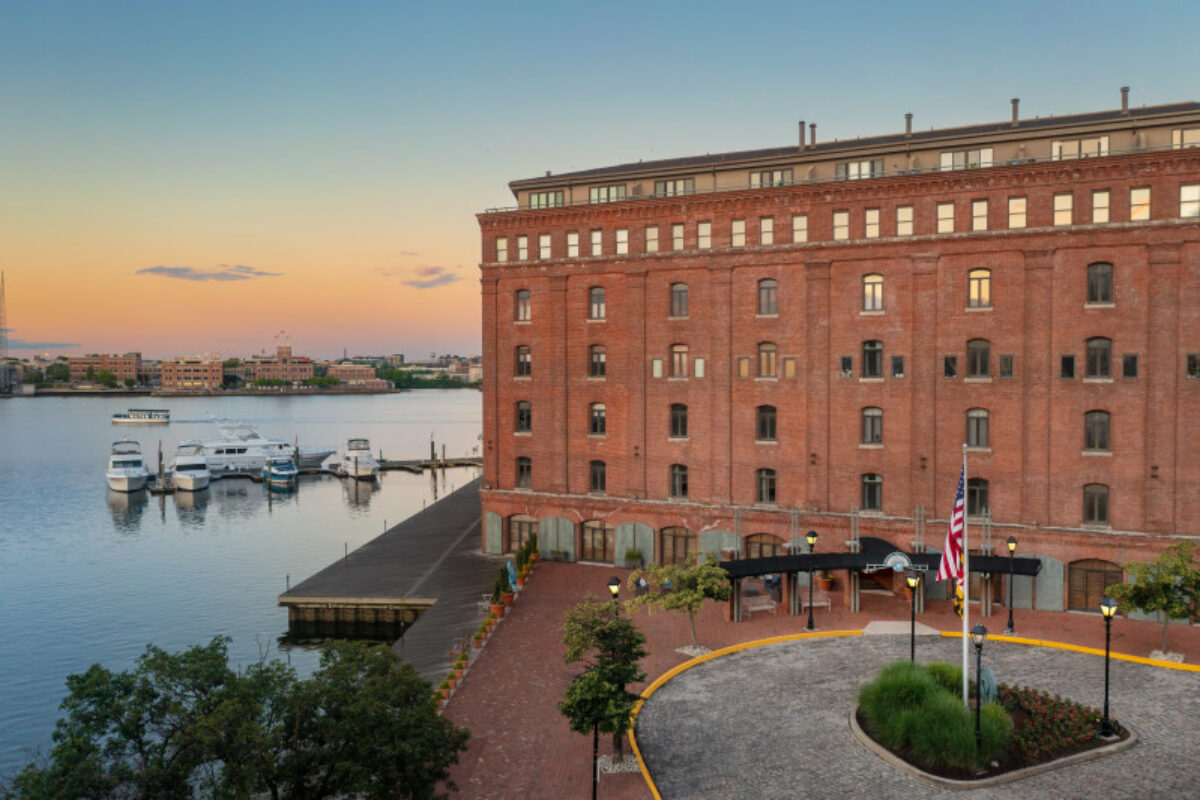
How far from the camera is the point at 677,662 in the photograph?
3073 cm

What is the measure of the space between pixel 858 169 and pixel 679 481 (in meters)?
19.2

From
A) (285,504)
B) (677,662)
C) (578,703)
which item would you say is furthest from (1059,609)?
(285,504)

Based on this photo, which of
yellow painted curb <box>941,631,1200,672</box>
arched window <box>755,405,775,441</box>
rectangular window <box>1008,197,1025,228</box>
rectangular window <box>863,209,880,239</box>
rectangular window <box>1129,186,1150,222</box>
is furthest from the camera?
arched window <box>755,405,775,441</box>

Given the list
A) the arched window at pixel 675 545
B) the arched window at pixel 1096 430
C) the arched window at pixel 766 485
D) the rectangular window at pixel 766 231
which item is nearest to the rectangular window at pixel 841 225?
the rectangular window at pixel 766 231

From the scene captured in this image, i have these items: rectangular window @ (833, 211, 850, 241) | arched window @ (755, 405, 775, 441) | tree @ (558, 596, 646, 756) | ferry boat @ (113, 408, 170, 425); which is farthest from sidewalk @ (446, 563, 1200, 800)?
ferry boat @ (113, 408, 170, 425)

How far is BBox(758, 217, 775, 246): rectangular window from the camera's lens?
143ft

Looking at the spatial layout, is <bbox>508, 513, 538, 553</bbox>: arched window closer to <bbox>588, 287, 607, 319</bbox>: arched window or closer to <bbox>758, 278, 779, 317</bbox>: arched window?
<bbox>588, 287, 607, 319</bbox>: arched window

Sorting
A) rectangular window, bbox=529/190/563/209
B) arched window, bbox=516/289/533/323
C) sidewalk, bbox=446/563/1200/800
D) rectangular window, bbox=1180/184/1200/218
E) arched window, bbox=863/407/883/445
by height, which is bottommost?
sidewalk, bbox=446/563/1200/800

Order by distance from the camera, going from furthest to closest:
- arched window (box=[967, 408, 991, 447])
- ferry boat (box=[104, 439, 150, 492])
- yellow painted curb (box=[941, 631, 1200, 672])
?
1. ferry boat (box=[104, 439, 150, 492])
2. arched window (box=[967, 408, 991, 447])
3. yellow painted curb (box=[941, 631, 1200, 672])

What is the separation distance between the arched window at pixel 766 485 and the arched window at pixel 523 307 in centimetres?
1646

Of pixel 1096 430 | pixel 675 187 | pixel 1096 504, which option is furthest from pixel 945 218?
pixel 1096 504

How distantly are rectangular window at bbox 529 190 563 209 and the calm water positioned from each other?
28129mm

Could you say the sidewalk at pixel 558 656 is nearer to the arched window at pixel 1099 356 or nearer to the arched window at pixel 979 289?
the arched window at pixel 1099 356

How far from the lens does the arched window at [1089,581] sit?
3734cm
